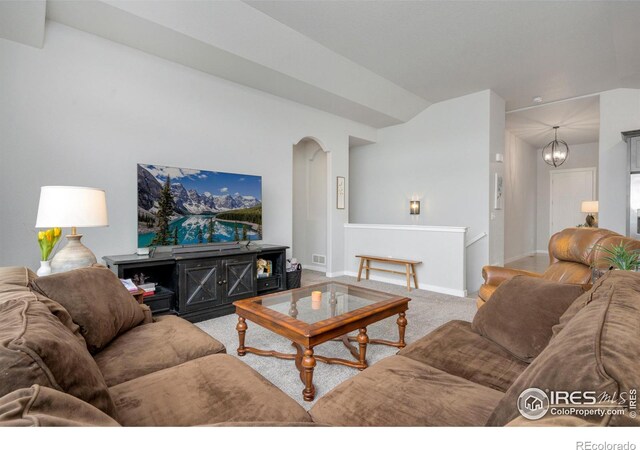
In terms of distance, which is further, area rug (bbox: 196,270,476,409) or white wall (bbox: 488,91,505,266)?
white wall (bbox: 488,91,505,266)

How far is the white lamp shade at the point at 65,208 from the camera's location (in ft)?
6.42

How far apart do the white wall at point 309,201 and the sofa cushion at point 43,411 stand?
5.61 metres

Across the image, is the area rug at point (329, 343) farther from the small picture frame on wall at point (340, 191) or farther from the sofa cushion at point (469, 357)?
the small picture frame on wall at point (340, 191)

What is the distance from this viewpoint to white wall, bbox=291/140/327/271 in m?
6.23

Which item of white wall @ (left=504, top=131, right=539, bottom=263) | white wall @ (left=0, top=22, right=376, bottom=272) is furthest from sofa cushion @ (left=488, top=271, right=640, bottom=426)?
white wall @ (left=504, top=131, right=539, bottom=263)

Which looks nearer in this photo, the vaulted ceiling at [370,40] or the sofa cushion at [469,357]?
the sofa cushion at [469,357]

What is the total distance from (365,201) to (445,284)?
290 centimetres

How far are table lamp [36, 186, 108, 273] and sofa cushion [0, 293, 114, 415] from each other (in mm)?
1162

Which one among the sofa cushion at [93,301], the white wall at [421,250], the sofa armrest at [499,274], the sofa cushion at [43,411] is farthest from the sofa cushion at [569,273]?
the sofa cushion at [93,301]

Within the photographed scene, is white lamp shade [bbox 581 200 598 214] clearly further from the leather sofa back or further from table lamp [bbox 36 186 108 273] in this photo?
table lamp [bbox 36 186 108 273]

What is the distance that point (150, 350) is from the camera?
151cm

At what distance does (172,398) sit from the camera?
3.75 feet
